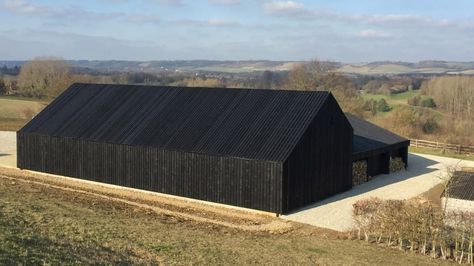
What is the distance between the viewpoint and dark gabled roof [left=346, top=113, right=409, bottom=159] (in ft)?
89.4

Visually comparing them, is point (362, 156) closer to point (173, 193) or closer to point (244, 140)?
point (244, 140)

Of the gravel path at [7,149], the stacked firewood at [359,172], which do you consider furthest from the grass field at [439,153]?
the gravel path at [7,149]

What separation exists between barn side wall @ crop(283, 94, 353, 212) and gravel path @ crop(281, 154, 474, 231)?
48cm

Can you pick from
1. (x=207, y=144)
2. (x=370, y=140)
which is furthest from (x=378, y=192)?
(x=207, y=144)

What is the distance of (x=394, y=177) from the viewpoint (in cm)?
2878

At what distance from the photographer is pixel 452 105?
7431 cm

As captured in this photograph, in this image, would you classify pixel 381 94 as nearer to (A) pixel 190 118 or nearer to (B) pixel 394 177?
(B) pixel 394 177

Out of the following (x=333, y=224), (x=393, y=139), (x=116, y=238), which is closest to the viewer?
(x=116, y=238)

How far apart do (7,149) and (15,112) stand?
2832 centimetres

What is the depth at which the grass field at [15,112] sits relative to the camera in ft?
167

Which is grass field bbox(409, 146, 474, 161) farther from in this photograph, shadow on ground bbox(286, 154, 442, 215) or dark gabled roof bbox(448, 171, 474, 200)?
dark gabled roof bbox(448, 171, 474, 200)

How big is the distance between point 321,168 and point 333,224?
4.35 metres

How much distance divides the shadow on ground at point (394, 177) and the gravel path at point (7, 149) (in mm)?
18395

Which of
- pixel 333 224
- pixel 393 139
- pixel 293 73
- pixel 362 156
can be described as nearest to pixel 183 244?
pixel 333 224
